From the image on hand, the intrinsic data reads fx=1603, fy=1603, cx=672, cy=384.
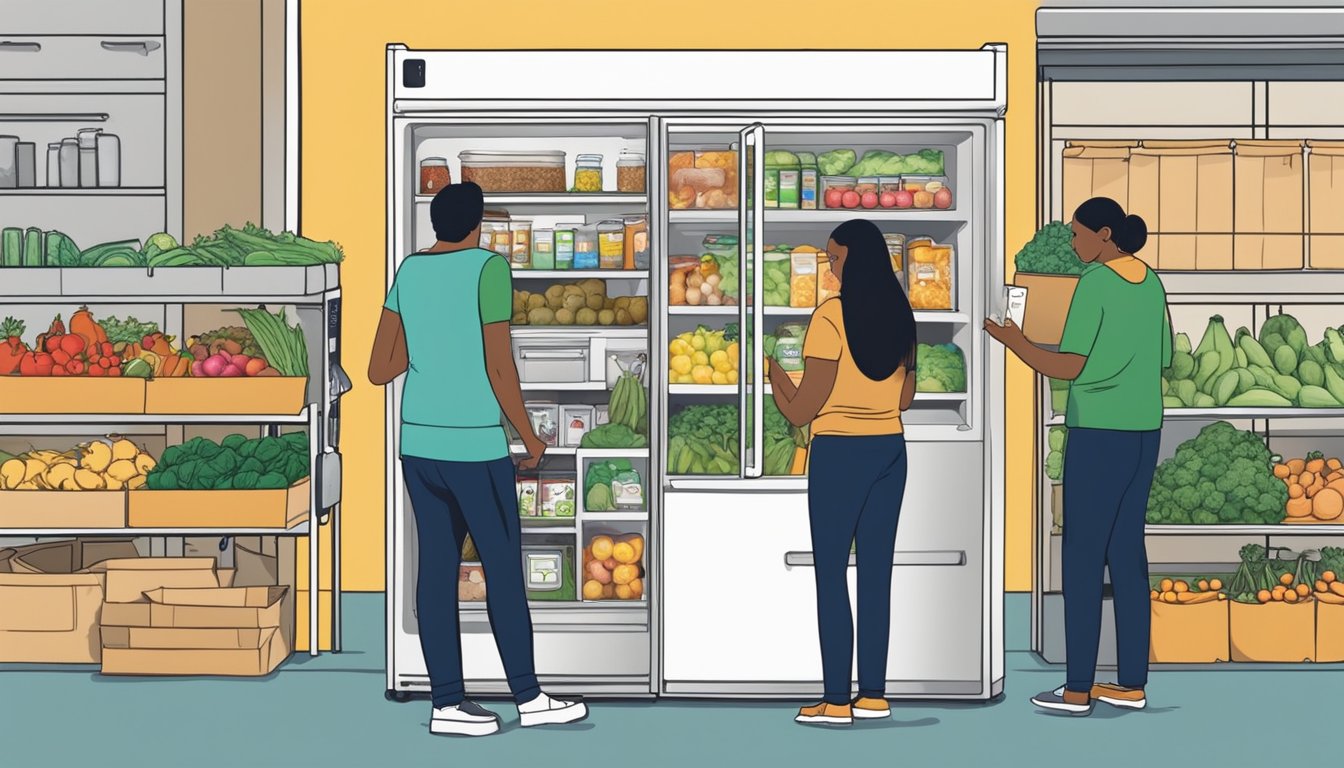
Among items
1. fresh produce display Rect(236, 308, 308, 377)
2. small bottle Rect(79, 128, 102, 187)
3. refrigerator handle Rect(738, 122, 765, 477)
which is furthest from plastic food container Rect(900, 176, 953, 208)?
small bottle Rect(79, 128, 102, 187)

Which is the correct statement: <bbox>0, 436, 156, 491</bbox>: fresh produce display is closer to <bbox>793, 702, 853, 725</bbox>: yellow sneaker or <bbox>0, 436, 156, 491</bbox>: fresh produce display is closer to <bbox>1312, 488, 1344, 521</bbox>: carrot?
<bbox>793, 702, 853, 725</bbox>: yellow sneaker

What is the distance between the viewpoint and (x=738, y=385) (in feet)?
18.8

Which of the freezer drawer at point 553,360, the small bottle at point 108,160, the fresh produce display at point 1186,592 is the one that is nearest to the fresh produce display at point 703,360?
the freezer drawer at point 553,360

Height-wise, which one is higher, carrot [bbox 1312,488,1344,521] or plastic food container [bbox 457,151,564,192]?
plastic food container [bbox 457,151,564,192]

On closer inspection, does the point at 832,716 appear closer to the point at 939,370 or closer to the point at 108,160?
the point at 939,370

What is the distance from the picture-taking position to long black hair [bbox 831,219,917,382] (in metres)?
5.14

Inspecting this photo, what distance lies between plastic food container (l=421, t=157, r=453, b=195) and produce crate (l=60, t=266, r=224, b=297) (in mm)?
958

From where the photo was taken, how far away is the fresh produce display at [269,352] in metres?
6.32

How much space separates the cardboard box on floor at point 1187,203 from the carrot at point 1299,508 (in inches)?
39.3

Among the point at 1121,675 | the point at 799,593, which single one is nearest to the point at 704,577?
the point at 799,593

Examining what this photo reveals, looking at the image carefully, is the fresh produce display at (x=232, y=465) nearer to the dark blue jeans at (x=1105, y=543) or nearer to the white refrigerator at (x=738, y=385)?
the white refrigerator at (x=738, y=385)

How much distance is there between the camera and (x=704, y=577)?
575cm

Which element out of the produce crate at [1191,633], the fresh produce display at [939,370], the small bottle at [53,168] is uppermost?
the small bottle at [53,168]

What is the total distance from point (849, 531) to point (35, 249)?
3.55 metres
